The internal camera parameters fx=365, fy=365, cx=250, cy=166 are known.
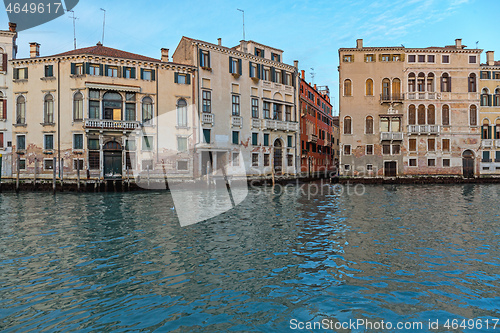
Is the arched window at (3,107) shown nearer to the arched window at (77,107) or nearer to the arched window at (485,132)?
the arched window at (77,107)

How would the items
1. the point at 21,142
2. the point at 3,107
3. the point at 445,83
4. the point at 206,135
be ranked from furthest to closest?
the point at 445,83, the point at 206,135, the point at 3,107, the point at 21,142

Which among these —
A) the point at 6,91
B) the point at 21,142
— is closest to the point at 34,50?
the point at 6,91

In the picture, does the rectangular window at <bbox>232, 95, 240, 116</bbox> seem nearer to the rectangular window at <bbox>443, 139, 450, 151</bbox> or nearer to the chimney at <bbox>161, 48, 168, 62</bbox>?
the chimney at <bbox>161, 48, 168, 62</bbox>

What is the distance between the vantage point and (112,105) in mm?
27750

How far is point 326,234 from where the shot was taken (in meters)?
10.2

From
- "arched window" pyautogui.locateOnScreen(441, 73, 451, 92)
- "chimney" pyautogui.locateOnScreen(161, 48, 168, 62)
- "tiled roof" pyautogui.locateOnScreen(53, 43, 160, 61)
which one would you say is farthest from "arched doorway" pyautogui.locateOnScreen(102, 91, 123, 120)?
"arched window" pyautogui.locateOnScreen(441, 73, 451, 92)

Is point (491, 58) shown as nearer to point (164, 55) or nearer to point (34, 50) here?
point (164, 55)

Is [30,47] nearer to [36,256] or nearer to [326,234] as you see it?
[36,256]

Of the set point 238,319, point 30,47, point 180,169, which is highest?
point 30,47

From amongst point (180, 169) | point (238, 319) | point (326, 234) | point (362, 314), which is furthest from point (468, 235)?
point (180, 169)

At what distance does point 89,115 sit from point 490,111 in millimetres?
36068

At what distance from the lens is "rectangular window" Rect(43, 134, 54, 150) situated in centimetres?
2723

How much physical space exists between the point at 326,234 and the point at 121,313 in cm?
647

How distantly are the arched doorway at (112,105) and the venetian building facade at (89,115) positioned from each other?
71 mm
